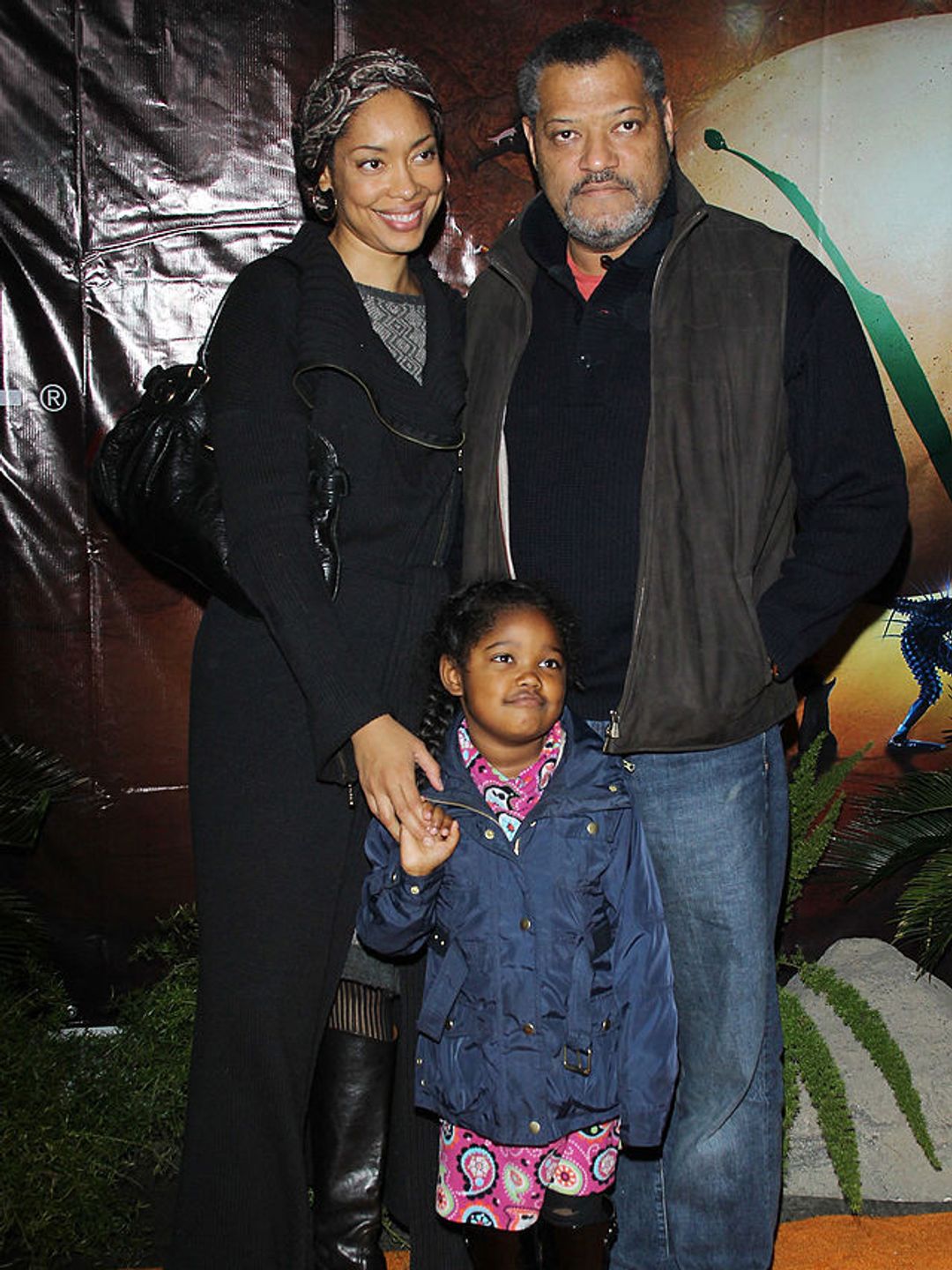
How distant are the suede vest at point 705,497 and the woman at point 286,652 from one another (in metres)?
0.43

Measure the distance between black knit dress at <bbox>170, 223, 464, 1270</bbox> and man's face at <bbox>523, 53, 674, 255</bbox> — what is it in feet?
1.52

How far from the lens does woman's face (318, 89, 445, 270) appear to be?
97.9 inches

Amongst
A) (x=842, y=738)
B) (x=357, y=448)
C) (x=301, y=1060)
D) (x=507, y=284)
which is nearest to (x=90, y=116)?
(x=507, y=284)

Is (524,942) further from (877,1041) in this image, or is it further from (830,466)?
(877,1041)

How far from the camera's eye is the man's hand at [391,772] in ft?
7.67

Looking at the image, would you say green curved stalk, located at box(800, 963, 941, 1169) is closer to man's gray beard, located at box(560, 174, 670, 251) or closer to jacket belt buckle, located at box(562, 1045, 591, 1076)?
jacket belt buckle, located at box(562, 1045, 591, 1076)

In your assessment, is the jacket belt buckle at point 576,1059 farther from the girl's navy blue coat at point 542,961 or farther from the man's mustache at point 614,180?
the man's mustache at point 614,180

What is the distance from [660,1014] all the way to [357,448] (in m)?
1.22

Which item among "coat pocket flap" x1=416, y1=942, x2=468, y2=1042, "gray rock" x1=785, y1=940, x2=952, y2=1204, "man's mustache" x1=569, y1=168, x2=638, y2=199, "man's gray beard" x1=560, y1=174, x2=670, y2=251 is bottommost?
"gray rock" x1=785, y1=940, x2=952, y2=1204

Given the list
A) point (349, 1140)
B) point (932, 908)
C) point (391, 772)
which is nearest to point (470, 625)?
point (391, 772)

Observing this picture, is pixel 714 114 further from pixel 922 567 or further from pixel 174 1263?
pixel 174 1263

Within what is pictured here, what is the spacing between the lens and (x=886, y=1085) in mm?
3785

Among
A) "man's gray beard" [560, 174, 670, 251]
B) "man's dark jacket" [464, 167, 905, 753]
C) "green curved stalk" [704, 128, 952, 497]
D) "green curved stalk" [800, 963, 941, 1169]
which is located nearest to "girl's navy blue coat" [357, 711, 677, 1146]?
"man's dark jacket" [464, 167, 905, 753]

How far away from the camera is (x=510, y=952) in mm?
2398
